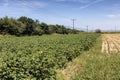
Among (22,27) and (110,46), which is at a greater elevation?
(22,27)

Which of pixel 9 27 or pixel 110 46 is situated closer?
pixel 110 46

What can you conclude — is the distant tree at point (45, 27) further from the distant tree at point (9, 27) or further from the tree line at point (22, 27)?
the distant tree at point (9, 27)

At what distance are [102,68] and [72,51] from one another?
330cm

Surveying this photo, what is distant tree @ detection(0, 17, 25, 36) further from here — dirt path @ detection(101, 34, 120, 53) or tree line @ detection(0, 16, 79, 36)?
dirt path @ detection(101, 34, 120, 53)

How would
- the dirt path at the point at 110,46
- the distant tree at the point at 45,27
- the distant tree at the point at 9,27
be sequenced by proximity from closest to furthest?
the dirt path at the point at 110,46 < the distant tree at the point at 9,27 < the distant tree at the point at 45,27

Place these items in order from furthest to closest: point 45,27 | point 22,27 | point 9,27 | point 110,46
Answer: point 45,27 < point 22,27 < point 9,27 < point 110,46

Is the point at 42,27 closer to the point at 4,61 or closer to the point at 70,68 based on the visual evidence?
the point at 70,68

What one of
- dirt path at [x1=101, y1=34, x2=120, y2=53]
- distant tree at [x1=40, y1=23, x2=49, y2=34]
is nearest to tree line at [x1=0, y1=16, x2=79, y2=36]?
distant tree at [x1=40, y1=23, x2=49, y2=34]

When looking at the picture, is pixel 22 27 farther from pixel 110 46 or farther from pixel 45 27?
pixel 110 46

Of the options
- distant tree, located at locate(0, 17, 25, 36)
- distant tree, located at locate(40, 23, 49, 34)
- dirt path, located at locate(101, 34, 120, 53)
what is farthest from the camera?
distant tree, located at locate(40, 23, 49, 34)

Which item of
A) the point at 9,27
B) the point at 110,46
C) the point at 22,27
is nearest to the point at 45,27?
the point at 22,27

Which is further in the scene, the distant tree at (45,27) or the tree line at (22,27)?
the distant tree at (45,27)

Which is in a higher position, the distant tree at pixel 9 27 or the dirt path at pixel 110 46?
the distant tree at pixel 9 27

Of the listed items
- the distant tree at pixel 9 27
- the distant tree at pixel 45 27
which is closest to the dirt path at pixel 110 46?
the distant tree at pixel 9 27
